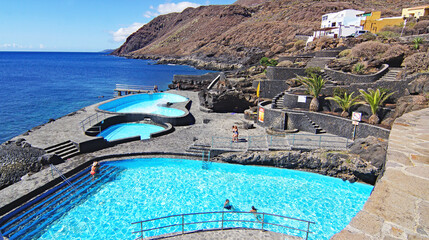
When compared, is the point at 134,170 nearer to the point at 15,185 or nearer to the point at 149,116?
the point at 15,185

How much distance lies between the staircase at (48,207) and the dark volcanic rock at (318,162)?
25.4 ft

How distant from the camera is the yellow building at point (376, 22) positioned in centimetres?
3758

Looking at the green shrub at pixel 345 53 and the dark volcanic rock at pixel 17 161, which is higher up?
the green shrub at pixel 345 53

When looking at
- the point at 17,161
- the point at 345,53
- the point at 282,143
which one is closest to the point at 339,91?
the point at 282,143

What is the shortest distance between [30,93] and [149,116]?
125 ft

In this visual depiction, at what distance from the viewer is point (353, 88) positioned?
66.4 feet

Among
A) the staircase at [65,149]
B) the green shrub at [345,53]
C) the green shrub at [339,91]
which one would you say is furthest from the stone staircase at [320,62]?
the staircase at [65,149]

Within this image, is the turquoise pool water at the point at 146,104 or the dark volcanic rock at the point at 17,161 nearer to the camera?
the dark volcanic rock at the point at 17,161

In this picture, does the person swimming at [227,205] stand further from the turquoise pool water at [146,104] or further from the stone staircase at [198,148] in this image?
the turquoise pool water at [146,104]

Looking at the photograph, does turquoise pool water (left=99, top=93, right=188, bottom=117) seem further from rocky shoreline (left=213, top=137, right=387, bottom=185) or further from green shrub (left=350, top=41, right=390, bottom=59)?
green shrub (left=350, top=41, right=390, bottom=59)

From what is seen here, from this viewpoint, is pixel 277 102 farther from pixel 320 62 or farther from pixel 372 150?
pixel 320 62

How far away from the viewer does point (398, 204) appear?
269 centimetres

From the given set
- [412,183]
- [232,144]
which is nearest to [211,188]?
[232,144]

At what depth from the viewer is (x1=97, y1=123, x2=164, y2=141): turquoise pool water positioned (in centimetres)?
2081
